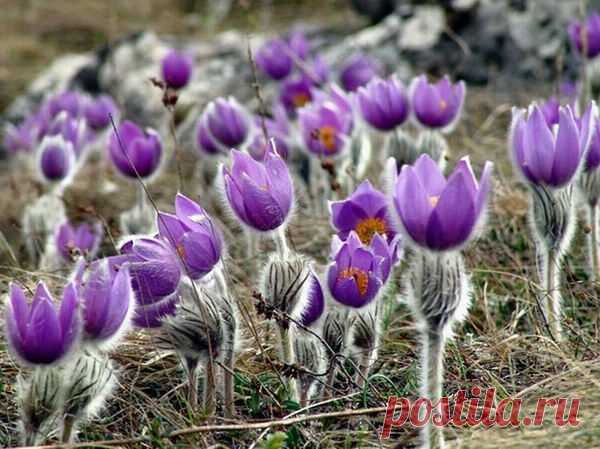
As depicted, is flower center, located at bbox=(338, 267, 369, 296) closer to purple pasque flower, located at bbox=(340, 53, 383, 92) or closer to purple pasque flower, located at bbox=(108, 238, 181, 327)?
purple pasque flower, located at bbox=(108, 238, 181, 327)

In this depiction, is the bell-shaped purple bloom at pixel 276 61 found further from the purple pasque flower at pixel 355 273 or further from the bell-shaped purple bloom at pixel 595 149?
the purple pasque flower at pixel 355 273

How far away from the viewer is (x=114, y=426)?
98.4 inches

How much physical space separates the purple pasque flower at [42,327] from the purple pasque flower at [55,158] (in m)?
2.15

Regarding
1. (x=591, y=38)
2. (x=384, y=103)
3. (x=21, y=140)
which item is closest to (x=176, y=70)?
(x=21, y=140)

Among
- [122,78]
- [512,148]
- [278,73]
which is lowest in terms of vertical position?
[122,78]

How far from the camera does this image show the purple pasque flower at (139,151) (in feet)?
12.6

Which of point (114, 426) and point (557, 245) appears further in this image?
point (557, 245)

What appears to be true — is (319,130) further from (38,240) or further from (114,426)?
(114,426)

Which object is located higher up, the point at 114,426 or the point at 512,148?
the point at 512,148

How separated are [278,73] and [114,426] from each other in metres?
2.92

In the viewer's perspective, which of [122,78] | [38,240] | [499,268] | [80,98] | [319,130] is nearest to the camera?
[499,268]

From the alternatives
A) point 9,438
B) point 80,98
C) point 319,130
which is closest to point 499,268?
point 319,130

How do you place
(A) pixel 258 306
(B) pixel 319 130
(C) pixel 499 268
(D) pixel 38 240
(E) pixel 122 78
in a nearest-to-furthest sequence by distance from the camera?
(A) pixel 258 306, (C) pixel 499 268, (B) pixel 319 130, (D) pixel 38 240, (E) pixel 122 78

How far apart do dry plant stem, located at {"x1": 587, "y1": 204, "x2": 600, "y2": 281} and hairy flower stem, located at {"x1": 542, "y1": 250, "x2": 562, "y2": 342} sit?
283 mm
